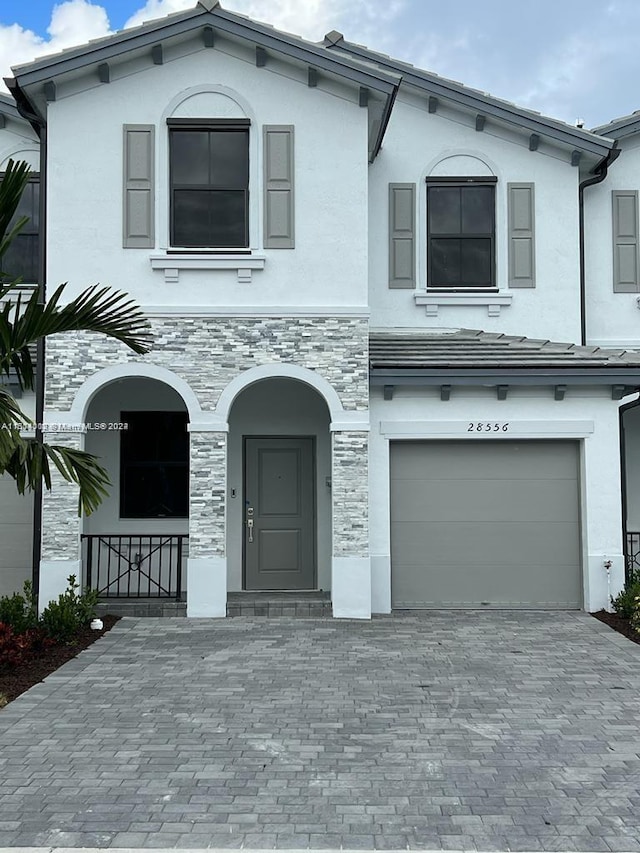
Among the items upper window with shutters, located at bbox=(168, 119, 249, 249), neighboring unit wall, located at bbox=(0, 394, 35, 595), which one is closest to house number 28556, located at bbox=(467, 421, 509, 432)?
upper window with shutters, located at bbox=(168, 119, 249, 249)

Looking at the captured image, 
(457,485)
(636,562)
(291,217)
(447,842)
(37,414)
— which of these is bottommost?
(447,842)

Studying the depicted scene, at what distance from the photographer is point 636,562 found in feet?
41.6

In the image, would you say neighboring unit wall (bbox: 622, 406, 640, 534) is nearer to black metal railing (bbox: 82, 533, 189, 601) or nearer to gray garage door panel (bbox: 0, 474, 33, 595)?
black metal railing (bbox: 82, 533, 189, 601)

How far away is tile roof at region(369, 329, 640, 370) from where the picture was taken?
11.4 m

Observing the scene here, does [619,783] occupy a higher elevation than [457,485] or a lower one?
lower

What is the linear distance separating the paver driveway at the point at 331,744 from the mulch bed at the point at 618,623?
41 centimetres

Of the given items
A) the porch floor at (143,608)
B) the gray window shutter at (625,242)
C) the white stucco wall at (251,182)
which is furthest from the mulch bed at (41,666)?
the gray window shutter at (625,242)

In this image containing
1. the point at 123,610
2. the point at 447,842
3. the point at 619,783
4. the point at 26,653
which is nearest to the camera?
the point at 447,842

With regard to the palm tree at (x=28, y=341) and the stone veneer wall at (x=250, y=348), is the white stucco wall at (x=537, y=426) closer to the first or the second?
the stone veneer wall at (x=250, y=348)

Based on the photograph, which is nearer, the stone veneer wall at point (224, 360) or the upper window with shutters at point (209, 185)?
the stone veneer wall at point (224, 360)

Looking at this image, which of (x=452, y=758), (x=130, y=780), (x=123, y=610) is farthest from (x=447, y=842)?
(x=123, y=610)

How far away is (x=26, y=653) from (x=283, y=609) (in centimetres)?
356

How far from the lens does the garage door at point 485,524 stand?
38.3 feet

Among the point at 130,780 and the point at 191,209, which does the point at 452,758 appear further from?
the point at 191,209
